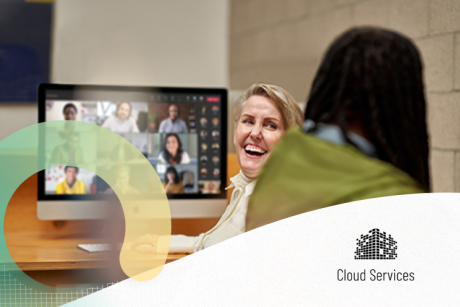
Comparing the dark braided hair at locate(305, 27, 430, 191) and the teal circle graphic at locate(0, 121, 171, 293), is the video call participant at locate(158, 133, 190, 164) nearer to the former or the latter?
the teal circle graphic at locate(0, 121, 171, 293)

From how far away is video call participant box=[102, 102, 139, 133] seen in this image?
872 mm

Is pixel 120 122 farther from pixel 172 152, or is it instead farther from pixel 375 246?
pixel 375 246

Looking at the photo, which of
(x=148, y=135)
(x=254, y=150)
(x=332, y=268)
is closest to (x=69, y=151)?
(x=148, y=135)

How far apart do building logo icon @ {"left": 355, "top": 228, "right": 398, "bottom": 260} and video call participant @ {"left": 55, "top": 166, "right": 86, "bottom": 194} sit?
0.58 metres

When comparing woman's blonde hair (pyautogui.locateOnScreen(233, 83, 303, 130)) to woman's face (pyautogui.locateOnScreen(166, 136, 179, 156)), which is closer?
woman's blonde hair (pyautogui.locateOnScreen(233, 83, 303, 130))

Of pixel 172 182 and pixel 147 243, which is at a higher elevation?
pixel 172 182

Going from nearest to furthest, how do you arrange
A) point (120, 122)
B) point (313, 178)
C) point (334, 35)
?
point (313, 178)
point (120, 122)
point (334, 35)

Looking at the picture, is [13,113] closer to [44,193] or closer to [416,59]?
[44,193]

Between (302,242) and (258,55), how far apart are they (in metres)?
1.36

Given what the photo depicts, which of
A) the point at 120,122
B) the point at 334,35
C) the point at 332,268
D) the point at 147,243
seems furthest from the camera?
the point at 334,35

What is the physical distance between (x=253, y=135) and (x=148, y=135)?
329 millimetres

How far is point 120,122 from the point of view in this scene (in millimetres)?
872

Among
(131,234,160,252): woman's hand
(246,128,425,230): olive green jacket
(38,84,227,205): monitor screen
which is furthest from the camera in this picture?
(38,84,227,205): monitor screen

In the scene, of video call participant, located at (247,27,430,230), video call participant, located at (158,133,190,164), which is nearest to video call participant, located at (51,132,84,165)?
video call participant, located at (158,133,190,164)
